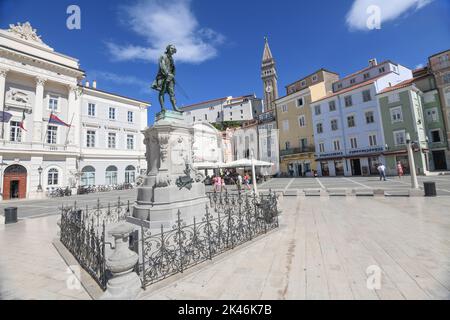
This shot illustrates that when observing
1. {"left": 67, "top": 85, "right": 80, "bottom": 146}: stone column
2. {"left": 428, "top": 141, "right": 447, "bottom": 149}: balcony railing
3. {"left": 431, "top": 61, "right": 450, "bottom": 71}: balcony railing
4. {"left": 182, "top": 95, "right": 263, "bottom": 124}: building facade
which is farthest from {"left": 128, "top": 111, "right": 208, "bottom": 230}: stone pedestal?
{"left": 182, "top": 95, "right": 263, "bottom": 124}: building facade

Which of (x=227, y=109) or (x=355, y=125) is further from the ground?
(x=227, y=109)

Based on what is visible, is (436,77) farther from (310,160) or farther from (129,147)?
(129,147)

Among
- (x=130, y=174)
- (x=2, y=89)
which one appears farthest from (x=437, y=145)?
(x=2, y=89)

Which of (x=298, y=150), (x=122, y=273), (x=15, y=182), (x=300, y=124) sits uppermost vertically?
(x=300, y=124)

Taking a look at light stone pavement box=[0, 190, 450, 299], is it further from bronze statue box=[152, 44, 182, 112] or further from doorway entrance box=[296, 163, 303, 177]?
doorway entrance box=[296, 163, 303, 177]

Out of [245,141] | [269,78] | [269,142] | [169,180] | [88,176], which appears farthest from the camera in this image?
[269,78]

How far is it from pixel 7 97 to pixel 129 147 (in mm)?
14023

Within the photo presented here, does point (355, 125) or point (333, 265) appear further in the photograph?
point (355, 125)

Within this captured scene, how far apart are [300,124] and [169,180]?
33574mm

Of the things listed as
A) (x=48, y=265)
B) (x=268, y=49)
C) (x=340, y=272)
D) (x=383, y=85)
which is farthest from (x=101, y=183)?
(x=268, y=49)

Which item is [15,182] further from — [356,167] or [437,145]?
[437,145]

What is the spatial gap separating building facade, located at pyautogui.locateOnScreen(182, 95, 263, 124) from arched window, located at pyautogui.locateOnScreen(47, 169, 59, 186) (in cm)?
5161

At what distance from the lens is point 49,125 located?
81.6 feet
